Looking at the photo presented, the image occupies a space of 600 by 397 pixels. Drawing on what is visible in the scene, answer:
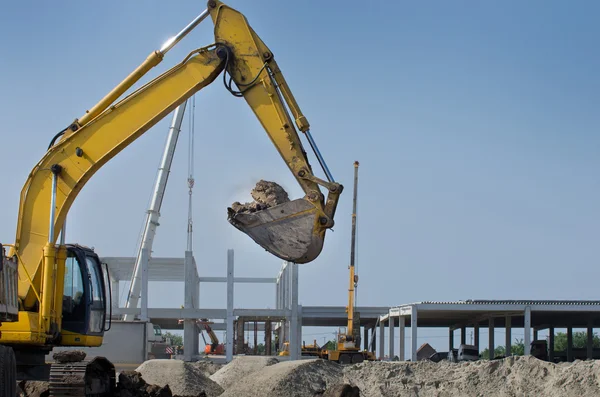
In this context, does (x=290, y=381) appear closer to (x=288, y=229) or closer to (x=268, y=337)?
(x=288, y=229)

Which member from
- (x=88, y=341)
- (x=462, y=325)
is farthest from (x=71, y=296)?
(x=462, y=325)

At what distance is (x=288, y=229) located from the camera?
1313cm

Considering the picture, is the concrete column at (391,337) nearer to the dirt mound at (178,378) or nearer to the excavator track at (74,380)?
the dirt mound at (178,378)

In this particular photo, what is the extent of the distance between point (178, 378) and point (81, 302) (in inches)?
369

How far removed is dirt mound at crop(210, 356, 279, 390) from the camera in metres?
25.8

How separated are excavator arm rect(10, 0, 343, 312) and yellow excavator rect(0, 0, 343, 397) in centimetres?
2

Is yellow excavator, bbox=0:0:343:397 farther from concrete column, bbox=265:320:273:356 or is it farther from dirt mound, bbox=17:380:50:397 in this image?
concrete column, bbox=265:320:273:356

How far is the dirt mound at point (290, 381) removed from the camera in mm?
21620

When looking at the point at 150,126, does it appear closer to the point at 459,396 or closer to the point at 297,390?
the point at 297,390

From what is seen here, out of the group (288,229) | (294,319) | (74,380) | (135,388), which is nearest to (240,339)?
(294,319)

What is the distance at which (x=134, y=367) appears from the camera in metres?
25.5

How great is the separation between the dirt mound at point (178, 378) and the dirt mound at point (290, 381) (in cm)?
58

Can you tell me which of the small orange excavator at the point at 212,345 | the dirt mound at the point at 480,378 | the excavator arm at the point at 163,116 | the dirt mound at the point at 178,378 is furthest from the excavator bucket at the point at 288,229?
the small orange excavator at the point at 212,345

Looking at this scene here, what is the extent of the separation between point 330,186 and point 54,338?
461cm
